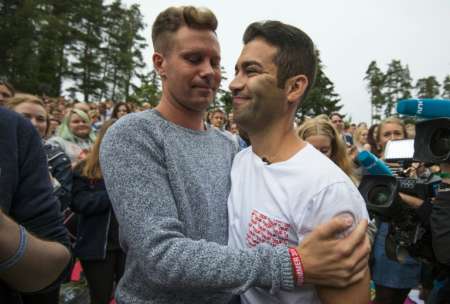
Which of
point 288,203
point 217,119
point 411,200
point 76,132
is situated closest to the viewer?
point 288,203

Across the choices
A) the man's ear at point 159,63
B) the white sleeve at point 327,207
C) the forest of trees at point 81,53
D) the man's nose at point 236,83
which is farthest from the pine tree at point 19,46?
the white sleeve at point 327,207

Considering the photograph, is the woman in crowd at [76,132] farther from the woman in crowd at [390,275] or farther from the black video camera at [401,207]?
the black video camera at [401,207]

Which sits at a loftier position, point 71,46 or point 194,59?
point 194,59

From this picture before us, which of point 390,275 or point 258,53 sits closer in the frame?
point 258,53

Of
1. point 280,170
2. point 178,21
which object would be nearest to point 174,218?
point 280,170

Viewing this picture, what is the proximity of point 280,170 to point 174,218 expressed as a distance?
1.53ft

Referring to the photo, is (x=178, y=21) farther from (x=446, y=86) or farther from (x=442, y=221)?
(x=446, y=86)

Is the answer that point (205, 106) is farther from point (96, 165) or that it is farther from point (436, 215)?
point (96, 165)

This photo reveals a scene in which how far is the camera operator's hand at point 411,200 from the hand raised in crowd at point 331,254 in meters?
1.05

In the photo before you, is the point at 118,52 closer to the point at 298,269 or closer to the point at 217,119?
the point at 217,119

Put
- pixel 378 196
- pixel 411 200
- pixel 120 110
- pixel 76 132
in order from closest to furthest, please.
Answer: pixel 378 196 → pixel 411 200 → pixel 76 132 → pixel 120 110

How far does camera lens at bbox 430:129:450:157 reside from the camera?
85.1 inches

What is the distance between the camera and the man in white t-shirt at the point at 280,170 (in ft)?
4.79

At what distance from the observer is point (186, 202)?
152cm
